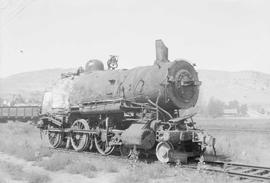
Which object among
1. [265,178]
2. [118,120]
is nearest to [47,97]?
Result: [118,120]

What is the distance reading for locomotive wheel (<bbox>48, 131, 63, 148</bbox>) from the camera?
1723 centimetres

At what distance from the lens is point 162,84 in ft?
43.0

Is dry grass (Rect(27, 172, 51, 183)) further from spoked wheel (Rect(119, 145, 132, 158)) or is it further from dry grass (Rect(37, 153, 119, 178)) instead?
spoked wheel (Rect(119, 145, 132, 158))

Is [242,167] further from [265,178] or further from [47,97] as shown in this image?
[47,97]

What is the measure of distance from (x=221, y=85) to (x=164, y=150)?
137m

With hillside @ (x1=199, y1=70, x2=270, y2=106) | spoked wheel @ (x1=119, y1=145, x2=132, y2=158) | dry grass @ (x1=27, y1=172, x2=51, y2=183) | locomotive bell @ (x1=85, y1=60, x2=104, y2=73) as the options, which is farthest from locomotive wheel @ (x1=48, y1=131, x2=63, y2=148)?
hillside @ (x1=199, y1=70, x2=270, y2=106)

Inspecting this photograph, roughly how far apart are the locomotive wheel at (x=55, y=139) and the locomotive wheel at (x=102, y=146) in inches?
104

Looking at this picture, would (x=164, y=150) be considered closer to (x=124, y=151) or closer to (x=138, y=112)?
(x=138, y=112)

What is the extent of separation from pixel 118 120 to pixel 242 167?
5.35 meters

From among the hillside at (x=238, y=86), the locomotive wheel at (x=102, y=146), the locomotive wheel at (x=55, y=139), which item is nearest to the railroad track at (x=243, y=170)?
the locomotive wheel at (x=102, y=146)

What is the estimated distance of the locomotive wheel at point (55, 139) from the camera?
17.2 m

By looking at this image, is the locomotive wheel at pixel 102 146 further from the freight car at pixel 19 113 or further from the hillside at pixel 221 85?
the hillside at pixel 221 85

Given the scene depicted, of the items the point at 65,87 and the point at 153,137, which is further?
the point at 65,87

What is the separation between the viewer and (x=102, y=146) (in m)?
15.6
